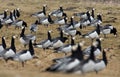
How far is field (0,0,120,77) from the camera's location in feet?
75.8

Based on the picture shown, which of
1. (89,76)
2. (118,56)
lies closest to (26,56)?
(118,56)

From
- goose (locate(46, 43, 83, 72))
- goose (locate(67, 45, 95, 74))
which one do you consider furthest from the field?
goose (locate(46, 43, 83, 72))

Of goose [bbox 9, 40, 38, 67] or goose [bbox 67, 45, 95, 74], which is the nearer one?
goose [bbox 67, 45, 95, 74]

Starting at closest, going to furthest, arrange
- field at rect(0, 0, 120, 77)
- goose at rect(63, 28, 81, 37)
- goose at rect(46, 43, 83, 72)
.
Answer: goose at rect(46, 43, 83, 72)
field at rect(0, 0, 120, 77)
goose at rect(63, 28, 81, 37)

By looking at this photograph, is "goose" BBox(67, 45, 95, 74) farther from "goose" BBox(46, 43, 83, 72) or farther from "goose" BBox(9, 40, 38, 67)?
"goose" BBox(9, 40, 38, 67)

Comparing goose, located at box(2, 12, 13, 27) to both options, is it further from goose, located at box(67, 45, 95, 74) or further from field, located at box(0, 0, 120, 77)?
goose, located at box(67, 45, 95, 74)

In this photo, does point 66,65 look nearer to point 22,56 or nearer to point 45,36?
point 22,56

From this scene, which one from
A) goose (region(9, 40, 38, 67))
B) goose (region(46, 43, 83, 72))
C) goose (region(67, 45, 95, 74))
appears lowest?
goose (region(9, 40, 38, 67))

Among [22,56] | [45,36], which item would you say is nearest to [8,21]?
[45,36]

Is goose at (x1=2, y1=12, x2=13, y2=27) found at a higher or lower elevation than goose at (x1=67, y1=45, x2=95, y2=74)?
lower

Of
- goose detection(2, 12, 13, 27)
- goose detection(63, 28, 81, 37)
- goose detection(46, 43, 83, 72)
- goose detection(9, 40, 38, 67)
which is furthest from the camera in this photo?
goose detection(2, 12, 13, 27)

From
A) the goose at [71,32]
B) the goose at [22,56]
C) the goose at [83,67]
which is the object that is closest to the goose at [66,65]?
the goose at [83,67]

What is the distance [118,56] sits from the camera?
101ft

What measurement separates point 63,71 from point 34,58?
11.6 metres
